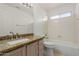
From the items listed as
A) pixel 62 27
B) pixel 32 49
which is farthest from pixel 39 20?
pixel 32 49

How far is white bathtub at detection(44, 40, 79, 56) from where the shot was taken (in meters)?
1.39

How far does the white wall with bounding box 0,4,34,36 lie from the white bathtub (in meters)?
0.38

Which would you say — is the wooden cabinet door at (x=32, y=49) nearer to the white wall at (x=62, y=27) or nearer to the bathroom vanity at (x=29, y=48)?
the bathroom vanity at (x=29, y=48)

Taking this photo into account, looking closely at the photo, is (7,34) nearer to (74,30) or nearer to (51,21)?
(51,21)

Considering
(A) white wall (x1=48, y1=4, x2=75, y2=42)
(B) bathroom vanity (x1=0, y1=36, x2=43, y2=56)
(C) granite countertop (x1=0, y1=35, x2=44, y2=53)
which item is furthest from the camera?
(A) white wall (x1=48, y1=4, x2=75, y2=42)

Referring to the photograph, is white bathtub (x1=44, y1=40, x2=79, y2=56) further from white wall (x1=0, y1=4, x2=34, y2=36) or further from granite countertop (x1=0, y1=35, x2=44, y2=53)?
white wall (x1=0, y1=4, x2=34, y2=36)

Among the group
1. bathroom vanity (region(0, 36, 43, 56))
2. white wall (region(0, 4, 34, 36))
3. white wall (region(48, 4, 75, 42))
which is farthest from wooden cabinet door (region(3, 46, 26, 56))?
white wall (region(48, 4, 75, 42))

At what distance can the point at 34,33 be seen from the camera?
4.87 ft

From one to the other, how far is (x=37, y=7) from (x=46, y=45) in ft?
1.82

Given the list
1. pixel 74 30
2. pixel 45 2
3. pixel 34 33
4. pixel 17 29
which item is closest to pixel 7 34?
pixel 17 29

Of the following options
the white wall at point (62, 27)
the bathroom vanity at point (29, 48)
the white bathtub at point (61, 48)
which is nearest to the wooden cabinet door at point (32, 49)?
the bathroom vanity at point (29, 48)

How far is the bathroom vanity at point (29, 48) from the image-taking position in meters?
1.21

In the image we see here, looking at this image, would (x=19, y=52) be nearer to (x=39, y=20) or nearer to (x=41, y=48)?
(x=41, y=48)

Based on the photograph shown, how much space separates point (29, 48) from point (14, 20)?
44 centimetres
